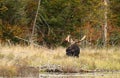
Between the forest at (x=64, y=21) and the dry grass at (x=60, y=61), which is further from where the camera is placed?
the forest at (x=64, y=21)

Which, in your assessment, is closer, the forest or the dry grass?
the dry grass

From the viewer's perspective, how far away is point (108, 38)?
135 ft

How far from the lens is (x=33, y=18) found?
39.7m

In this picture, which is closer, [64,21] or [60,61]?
[60,61]

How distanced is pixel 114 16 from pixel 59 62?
74.9 ft

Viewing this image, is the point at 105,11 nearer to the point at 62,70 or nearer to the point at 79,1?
the point at 79,1

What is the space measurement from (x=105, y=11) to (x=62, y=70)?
1916cm

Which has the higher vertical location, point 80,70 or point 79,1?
point 79,1

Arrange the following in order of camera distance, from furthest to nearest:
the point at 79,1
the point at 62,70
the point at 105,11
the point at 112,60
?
the point at 79,1 → the point at 105,11 → the point at 112,60 → the point at 62,70

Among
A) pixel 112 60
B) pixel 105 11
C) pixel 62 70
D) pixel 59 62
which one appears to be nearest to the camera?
pixel 62 70

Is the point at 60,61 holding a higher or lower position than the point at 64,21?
lower

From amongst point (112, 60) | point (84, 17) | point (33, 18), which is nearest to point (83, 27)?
point (84, 17)

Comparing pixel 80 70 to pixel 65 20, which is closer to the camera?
pixel 80 70

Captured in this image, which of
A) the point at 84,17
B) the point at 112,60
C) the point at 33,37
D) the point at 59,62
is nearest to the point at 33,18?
the point at 33,37
